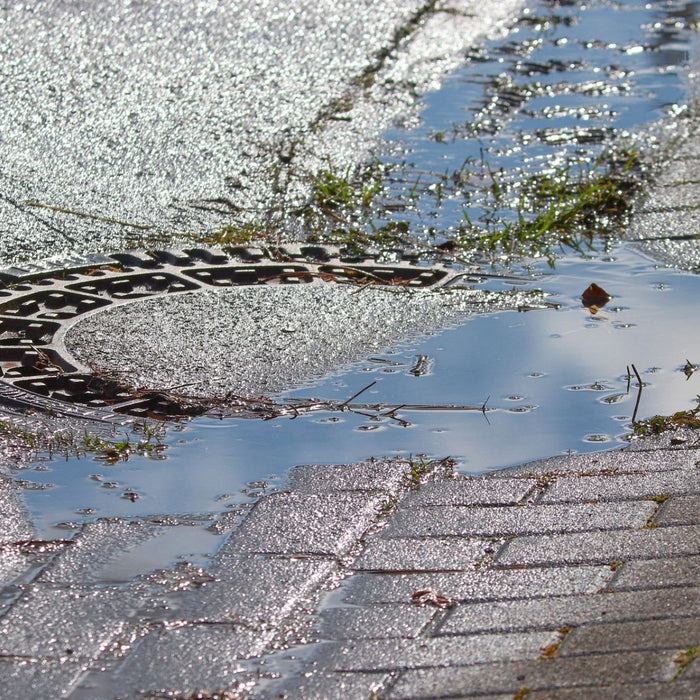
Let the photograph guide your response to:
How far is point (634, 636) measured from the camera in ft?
7.55

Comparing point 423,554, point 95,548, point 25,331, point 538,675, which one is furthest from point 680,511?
point 25,331

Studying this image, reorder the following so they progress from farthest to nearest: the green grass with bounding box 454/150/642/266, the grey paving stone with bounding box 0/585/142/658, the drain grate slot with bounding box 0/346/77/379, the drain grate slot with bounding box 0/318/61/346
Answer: the green grass with bounding box 454/150/642/266
the drain grate slot with bounding box 0/318/61/346
the drain grate slot with bounding box 0/346/77/379
the grey paving stone with bounding box 0/585/142/658

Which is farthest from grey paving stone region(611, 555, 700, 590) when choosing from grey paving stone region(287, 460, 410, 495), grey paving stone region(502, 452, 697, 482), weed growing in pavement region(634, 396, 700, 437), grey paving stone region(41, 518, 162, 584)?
grey paving stone region(41, 518, 162, 584)

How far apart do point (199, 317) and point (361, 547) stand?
1.69m

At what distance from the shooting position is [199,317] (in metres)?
4.35

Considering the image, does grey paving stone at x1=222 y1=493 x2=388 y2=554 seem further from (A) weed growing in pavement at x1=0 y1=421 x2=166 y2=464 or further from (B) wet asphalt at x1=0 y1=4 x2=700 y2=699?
(A) weed growing in pavement at x1=0 y1=421 x2=166 y2=464

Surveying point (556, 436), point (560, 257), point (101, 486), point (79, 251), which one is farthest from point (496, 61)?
point (101, 486)

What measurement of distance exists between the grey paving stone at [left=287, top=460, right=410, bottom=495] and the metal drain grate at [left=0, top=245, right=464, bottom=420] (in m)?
0.54

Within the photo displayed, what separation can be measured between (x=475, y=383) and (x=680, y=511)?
1087 millimetres

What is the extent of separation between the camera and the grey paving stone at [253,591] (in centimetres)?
255

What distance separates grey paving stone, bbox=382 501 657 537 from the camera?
2.90 metres

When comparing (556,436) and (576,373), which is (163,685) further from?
(576,373)

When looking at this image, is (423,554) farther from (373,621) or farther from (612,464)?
(612,464)

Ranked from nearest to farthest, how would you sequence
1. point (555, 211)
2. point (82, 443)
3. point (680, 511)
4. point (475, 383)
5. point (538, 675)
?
point (538, 675) < point (680, 511) < point (82, 443) < point (475, 383) < point (555, 211)
